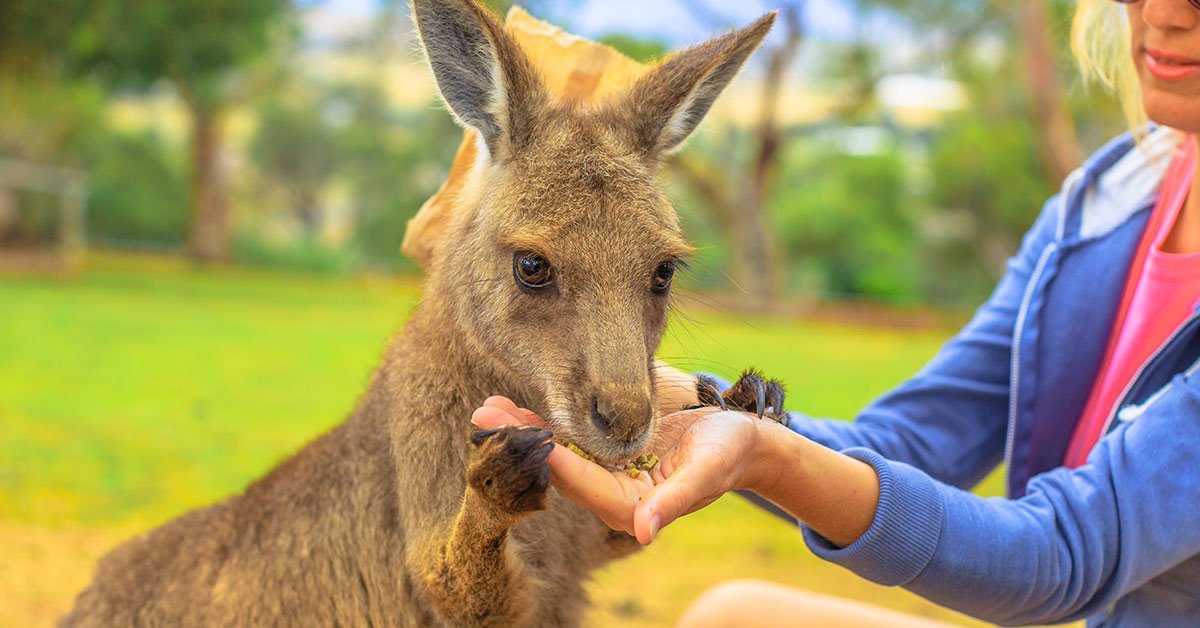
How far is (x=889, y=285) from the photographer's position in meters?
14.0

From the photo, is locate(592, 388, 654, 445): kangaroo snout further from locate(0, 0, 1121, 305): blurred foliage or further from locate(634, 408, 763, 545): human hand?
locate(0, 0, 1121, 305): blurred foliage

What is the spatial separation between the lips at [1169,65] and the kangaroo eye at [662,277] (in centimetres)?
93

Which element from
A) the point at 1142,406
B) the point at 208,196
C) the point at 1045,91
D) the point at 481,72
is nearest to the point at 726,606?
the point at 1142,406

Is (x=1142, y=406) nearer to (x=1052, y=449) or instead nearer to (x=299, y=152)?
(x=1052, y=449)

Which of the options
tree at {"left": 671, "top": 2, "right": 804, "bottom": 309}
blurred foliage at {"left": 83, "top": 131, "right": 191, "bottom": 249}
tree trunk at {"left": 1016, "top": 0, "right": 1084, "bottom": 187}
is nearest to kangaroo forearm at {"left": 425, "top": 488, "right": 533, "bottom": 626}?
tree trunk at {"left": 1016, "top": 0, "right": 1084, "bottom": 187}

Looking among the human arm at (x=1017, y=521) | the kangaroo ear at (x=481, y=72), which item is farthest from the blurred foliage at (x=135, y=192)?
the human arm at (x=1017, y=521)

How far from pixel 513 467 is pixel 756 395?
1.63 feet

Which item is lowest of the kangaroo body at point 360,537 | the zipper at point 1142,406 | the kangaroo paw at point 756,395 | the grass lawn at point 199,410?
the grass lawn at point 199,410

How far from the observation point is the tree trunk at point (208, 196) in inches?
555

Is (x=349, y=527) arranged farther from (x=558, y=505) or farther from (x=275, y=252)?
(x=275, y=252)

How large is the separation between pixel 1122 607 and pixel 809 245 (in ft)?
42.9

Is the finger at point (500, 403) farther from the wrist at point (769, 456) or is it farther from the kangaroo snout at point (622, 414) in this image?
the wrist at point (769, 456)

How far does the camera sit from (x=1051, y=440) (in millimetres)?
2238

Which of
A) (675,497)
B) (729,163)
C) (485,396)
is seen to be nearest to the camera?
(675,497)
